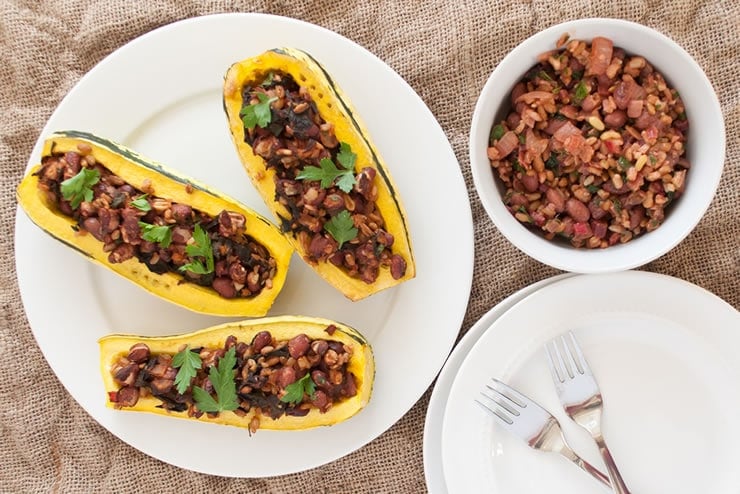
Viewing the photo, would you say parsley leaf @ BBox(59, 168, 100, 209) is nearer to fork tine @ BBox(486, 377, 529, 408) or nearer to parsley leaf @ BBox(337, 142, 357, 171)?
parsley leaf @ BBox(337, 142, 357, 171)

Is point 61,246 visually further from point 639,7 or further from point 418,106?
point 639,7

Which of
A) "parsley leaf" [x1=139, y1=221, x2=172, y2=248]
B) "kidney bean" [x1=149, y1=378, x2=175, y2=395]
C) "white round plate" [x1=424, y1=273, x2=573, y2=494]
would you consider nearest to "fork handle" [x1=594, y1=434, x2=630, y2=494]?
"white round plate" [x1=424, y1=273, x2=573, y2=494]

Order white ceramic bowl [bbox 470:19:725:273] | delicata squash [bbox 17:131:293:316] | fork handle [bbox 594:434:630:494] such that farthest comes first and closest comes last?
1. fork handle [bbox 594:434:630:494]
2. delicata squash [bbox 17:131:293:316]
3. white ceramic bowl [bbox 470:19:725:273]

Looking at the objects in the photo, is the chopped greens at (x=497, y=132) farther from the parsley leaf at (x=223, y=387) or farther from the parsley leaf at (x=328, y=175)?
the parsley leaf at (x=223, y=387)

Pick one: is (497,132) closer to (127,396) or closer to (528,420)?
(528,420)

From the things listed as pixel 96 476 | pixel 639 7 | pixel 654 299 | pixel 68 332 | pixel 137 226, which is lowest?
pixel 96 476

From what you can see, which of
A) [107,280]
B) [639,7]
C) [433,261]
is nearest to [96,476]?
[107,280]
